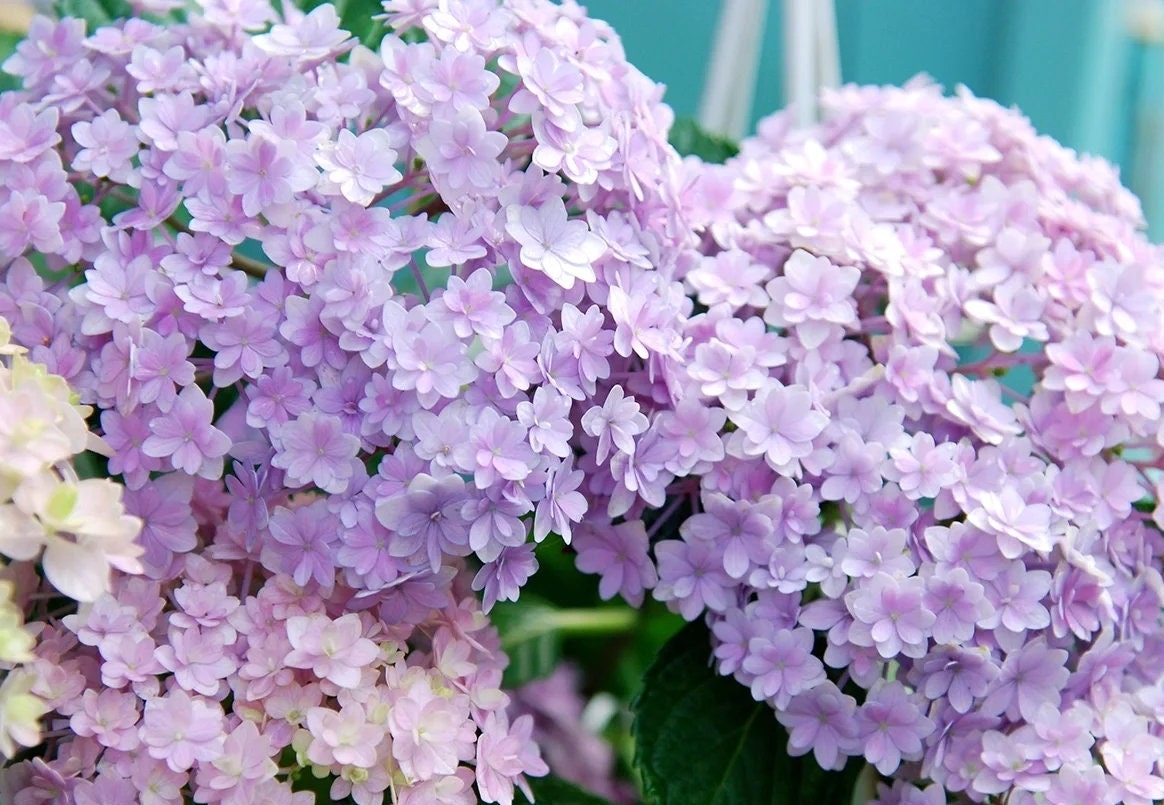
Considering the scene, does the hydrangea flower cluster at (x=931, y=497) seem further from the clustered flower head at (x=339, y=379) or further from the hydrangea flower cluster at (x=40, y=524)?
the hydrangea flower cluster at (x=40, y=524)

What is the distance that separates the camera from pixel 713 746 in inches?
23.8

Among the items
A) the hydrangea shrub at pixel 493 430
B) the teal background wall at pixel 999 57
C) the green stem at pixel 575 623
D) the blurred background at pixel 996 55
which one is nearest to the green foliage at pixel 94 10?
the hydrangea shrub at pixel 493 430

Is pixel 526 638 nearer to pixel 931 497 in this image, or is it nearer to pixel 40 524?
pixel 931 497

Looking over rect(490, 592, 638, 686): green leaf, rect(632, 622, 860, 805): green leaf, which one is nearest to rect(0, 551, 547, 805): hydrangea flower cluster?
rect(632, 622, 860, 805): green leaf

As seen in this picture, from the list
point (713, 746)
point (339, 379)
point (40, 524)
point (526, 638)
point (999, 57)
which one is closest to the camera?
point (40, 524)

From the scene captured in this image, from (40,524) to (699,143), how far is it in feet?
1.89

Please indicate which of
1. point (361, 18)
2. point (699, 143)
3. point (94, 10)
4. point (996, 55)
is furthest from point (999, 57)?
point (94, 10)

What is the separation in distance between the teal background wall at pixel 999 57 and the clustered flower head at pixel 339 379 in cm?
78

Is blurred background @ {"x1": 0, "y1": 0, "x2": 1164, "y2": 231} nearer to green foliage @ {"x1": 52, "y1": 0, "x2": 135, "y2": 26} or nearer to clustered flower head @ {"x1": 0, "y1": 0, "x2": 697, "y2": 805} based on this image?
green foliage @ {"x1": 52, "y1": 0, "x2": 135, "y2": 26}

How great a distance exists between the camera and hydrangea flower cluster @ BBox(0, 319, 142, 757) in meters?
0.39

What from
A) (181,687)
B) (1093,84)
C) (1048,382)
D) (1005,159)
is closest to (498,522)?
(181,687)

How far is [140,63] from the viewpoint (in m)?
0.57

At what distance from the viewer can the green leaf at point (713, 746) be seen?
60 cm

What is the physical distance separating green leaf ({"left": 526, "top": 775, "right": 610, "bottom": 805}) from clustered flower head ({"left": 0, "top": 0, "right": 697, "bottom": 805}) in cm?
13
